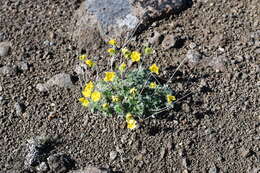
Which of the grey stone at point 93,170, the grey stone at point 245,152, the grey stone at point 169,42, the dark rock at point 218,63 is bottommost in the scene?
the grey stone at point 245,152

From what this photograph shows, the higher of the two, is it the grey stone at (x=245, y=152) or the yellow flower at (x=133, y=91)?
the yellow flower at (x=133, y=91)

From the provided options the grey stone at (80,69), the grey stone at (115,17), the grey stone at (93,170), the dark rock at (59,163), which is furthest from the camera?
the grey stone at (115,17)

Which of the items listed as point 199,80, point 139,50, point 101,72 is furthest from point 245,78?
point 101,72

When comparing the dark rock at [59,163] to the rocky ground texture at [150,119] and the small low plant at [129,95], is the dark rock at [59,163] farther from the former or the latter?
the small low plant at [129,95]

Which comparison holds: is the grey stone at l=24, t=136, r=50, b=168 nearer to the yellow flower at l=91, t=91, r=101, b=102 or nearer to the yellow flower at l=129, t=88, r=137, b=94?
the yellow flower at l=91, t=91, r=101, b=102

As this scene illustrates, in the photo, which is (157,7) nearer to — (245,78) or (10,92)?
(245,78)

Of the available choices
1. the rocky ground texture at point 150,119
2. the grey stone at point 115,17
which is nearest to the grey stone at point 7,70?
the rocky ground texture at point 150,119

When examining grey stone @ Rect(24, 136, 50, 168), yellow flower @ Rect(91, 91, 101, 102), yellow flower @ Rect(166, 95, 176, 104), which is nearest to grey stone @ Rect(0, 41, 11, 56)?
grey stone @ Rect(24, 136, 50, 168)
